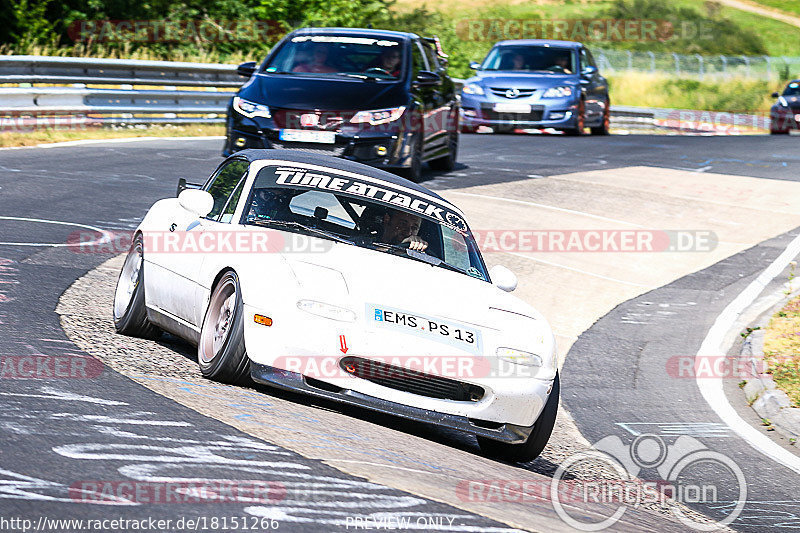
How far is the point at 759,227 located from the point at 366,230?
1028 centimetres

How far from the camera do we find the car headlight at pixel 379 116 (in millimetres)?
13883

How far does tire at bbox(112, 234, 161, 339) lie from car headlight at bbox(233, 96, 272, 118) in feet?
18.9

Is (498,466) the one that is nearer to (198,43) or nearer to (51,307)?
(51,307)

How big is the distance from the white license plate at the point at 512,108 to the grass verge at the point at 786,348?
12.1m

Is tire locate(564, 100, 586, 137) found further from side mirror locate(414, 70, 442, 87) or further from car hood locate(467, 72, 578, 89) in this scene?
side mirror locate(414, 70, 442, 87)

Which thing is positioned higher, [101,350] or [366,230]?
[366,230]

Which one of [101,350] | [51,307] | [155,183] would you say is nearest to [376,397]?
[101,350]

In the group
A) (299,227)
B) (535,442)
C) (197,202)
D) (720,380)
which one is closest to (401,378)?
(535,442)

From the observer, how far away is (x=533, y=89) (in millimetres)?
23516

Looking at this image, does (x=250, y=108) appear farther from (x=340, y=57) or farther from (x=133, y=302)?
(x=133, y=302)

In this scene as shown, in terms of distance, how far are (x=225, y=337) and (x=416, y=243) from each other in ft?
4.86

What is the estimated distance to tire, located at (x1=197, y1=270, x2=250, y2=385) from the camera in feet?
20.7

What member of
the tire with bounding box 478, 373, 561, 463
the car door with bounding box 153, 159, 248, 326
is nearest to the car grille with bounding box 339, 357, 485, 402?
the tire with bounding box 478, 373, 561, 463

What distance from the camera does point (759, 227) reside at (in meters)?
16.3
